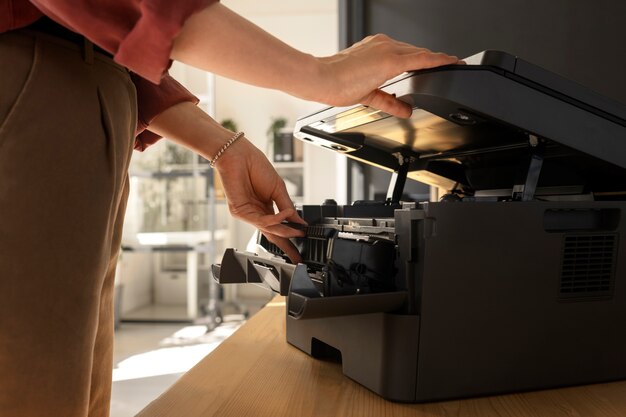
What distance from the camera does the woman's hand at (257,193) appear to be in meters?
0.82

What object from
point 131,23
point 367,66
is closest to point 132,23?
point 131,23

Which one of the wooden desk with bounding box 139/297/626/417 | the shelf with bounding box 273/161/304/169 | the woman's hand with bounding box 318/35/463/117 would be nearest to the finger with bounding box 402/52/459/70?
the woman's hand with bounding box 318/35/463/117

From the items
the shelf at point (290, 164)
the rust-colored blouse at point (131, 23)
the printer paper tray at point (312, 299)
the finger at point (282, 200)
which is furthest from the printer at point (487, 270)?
the shelf at point (290, 164)

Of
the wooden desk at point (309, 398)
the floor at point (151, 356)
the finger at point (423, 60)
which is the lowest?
the floor at point (151, 356)

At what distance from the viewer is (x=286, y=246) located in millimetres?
824

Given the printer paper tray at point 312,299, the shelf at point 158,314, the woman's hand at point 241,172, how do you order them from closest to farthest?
1. the printer paper tray at point 312,299
2. the woman's hand at point 241,172
3. the shelf at point 158,314

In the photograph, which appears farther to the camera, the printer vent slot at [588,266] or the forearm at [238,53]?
the printer vent slot at [588,266]

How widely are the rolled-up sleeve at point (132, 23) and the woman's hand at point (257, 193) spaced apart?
16.5 inches

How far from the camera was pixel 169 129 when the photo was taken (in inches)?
29.9

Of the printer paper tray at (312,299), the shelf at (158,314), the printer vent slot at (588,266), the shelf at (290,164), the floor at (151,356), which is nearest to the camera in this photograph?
the printer paper tray at (312,299)

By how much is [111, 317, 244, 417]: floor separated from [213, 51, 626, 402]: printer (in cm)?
208

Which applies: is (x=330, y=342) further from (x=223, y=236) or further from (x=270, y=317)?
(x=223, y=236)

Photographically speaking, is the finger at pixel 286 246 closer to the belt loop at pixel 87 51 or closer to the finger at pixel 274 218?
the finger at pixel 274 218

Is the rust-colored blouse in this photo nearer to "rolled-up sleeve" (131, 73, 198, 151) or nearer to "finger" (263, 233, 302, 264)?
"rolled-up sleeve" (131, 73, 198, 151)
